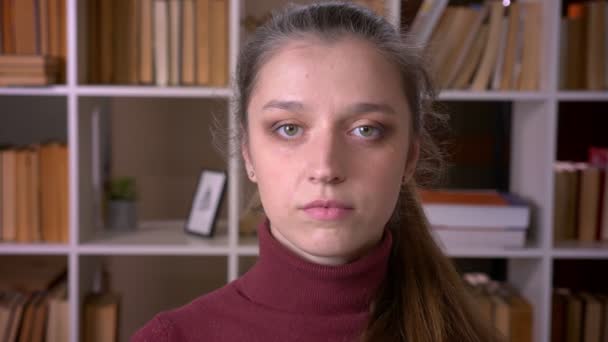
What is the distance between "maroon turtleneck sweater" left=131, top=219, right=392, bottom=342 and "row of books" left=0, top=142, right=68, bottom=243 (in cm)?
112

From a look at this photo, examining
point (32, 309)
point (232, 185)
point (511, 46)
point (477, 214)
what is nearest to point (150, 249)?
point (232, 185)

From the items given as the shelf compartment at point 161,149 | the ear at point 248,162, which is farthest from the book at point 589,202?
the ear at point 248,162

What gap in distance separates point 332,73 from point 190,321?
350mm

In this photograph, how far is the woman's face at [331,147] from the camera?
2.57 ft

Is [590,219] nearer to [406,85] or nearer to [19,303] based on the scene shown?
[406,85]

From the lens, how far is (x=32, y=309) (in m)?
1.95

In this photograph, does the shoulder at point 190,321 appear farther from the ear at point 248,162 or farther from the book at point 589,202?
the book at point 589,202

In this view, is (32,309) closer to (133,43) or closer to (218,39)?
(133,43)

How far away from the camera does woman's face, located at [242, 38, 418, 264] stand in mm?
784

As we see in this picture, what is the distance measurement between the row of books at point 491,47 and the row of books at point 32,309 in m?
1.21

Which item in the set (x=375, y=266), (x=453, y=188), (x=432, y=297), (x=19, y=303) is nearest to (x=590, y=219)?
(x=453, y=188)

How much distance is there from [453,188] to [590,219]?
1.64 feet

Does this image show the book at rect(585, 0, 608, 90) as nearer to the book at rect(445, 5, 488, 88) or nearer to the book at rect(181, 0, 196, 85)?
the book at rect(445, 5, 488, 88)

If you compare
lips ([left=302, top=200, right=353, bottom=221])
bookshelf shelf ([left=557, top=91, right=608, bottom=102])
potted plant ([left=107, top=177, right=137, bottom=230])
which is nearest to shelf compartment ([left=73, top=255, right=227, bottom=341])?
potted plant ([left=107, top=177, right=137, bottom=230])
